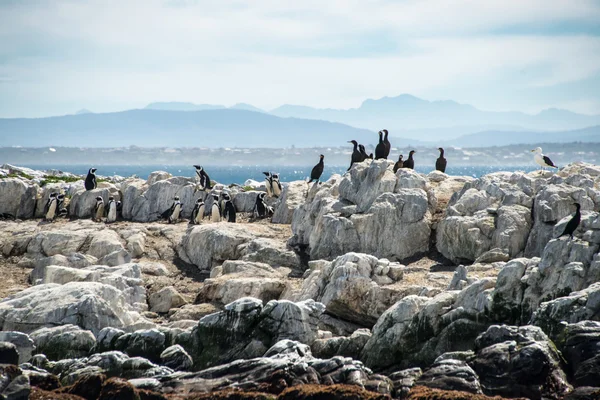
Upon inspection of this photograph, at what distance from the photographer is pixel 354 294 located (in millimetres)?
19109

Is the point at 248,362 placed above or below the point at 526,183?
below

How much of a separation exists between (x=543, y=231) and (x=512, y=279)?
5889 mm

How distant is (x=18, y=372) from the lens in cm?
1342

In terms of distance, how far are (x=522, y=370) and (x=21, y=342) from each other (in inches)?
411

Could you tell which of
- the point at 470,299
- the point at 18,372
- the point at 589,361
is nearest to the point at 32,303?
the point at 18,372

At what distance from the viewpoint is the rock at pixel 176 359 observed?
1592 centimetres

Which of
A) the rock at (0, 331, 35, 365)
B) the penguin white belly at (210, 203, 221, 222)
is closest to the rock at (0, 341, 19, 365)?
the rock at (0, 331, 35, 365)

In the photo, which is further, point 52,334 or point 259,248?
point 259,248

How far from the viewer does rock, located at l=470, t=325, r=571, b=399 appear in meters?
13.3

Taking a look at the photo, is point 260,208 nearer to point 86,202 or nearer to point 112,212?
point 112,212

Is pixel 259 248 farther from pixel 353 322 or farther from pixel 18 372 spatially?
pixel 18 372

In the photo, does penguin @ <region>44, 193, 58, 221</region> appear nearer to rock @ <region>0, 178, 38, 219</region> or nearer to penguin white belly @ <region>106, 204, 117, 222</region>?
rock @ <region>0, 178, 38, 219</region>

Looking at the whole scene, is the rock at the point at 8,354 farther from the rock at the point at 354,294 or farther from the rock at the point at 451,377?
the rock at the point at 354,294

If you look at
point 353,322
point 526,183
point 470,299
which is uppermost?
point 526,183
